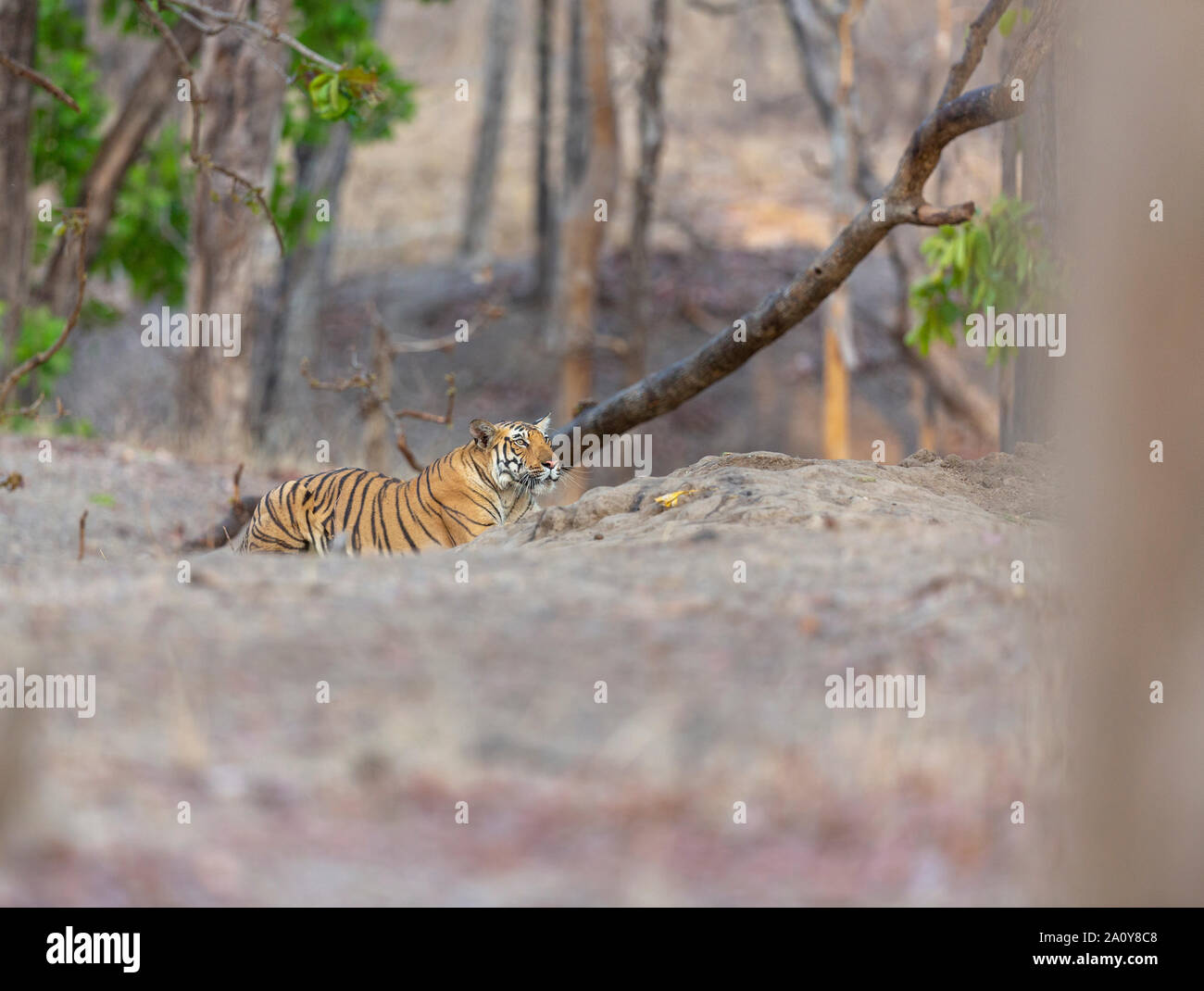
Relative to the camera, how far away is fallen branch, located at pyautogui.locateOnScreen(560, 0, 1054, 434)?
21.4 feet

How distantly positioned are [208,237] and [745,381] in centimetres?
1173

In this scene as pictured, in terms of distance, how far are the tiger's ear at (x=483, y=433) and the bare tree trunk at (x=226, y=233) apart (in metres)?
6.53

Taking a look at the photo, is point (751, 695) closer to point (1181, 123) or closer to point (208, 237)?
point (1181, 123)

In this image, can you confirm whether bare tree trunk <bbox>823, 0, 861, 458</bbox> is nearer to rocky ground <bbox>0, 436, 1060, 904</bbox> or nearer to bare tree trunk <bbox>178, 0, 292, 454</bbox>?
bare tree trunk <bbox>178, 0, 292, 454</bbox>

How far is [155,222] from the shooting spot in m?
17.0

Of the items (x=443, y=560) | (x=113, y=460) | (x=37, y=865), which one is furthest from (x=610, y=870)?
(x=113, y=460)

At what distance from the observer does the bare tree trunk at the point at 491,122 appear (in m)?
25.7

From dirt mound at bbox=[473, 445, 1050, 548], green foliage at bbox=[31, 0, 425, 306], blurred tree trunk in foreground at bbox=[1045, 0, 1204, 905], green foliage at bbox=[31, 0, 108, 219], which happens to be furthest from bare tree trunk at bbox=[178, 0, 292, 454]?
blurred tree trunk in foreground at bbox=[1045, 0, 1204, 905]

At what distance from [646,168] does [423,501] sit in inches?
412

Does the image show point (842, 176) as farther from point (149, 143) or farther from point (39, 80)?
point (39, 80)

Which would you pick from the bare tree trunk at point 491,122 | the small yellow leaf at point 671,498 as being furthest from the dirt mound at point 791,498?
the bare tree trunk at point 491,122

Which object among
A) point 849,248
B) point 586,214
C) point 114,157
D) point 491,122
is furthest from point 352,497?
point 491,122

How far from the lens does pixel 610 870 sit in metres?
2.86
